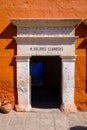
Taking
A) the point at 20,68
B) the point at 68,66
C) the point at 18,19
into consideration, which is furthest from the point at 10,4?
the point at 68,66

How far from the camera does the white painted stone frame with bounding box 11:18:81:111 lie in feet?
32.7

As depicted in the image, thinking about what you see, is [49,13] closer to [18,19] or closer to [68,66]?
[18,19]

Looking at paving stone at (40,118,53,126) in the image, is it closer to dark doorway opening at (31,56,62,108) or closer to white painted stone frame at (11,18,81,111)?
white painted stone frame at (11,18,81,111)

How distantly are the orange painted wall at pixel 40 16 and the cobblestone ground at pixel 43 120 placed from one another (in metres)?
0.86

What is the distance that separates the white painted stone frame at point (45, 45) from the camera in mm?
9969

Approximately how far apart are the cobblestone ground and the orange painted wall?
861 millimetres

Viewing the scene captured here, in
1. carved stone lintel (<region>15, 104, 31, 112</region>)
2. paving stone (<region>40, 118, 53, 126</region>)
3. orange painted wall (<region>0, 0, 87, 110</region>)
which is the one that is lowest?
paving stone (<region>40, 118, 53, 126</region>)

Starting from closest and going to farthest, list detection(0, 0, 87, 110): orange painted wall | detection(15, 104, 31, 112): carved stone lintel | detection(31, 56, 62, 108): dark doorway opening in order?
detection(0, 0, 87, 110): orange painted wall
detection(15, 104, 31, 112): carved stone lintel
detection(31, 56, 62, 108): dark doorway opening

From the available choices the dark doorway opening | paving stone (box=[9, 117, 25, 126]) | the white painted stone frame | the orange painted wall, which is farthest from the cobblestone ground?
the dark doorway opening

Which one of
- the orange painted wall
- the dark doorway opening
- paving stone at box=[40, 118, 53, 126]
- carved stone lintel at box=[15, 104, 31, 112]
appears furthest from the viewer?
the dark doorway opening

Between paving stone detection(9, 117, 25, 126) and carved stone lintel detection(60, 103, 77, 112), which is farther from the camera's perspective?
carved stone lintel detection(60, 103, 77, 112)

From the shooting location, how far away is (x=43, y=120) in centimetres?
938

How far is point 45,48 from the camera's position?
1016 cm

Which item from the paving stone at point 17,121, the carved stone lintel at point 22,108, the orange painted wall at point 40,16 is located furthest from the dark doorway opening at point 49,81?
the paving stone at point 17,121
